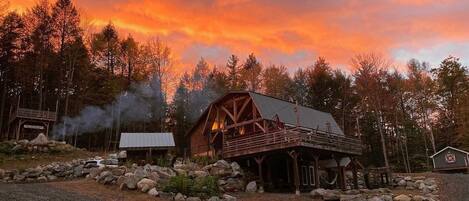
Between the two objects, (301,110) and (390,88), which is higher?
(390,88)

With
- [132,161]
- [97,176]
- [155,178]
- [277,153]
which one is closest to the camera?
[155,178]

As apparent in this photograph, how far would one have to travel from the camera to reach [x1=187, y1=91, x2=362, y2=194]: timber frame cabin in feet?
80.4

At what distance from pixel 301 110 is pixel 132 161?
13386mm

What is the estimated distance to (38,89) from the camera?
43.3 meters

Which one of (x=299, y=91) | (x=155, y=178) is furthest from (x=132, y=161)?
(x=299, y=91)

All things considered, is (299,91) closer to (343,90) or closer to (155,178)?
(343,90)

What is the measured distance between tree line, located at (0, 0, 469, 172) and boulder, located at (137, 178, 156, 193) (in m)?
23.6

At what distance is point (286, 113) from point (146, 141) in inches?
408

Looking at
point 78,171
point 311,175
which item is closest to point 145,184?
point 78,171

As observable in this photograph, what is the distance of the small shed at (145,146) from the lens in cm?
2834

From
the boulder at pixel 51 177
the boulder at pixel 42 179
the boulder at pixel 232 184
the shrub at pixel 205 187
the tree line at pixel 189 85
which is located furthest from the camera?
the tree line at pixel 189 85

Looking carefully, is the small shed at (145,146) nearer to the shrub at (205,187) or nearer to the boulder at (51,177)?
the boulder at (51,177)

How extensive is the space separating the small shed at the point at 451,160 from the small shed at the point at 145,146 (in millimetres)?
25278

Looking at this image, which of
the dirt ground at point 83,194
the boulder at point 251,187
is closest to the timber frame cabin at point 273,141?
the boulder at point 251,187
